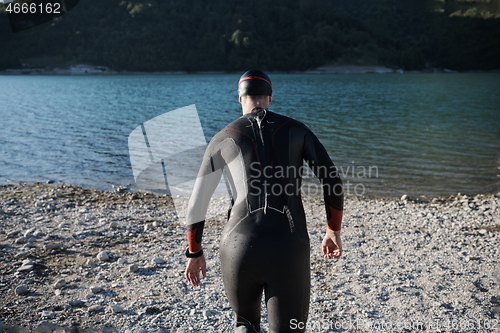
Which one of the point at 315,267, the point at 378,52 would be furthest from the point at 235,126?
the point at 378,52

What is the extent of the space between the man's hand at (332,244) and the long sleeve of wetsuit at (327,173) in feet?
0.47

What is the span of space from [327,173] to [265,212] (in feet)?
1.82

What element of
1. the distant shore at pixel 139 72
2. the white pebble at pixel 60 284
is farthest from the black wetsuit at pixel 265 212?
the distant shore at pixel 139 72

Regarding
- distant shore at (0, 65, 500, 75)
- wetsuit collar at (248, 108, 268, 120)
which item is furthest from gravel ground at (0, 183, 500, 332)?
distant shore at (0, 65, 500, 75)

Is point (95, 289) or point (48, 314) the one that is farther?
point (95, 289)

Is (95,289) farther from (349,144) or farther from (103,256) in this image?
(349,144)

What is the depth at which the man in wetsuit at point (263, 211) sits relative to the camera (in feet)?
9.04

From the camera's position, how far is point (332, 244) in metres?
3.22

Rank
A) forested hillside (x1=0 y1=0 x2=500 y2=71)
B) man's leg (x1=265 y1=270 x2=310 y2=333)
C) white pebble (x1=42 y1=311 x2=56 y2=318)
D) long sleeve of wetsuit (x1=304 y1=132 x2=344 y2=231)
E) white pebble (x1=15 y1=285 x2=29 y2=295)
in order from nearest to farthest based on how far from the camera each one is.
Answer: man's leg (x1=265 y1=270 x2=310 y2=333)
long sleeve of wetsuit (x1=304 y1=132 x2=344 y2=231)
white pebble (x1=42 y1=311 x2=56 y2=318)
white pebble (x1=15 y1=285 x2=29 y2=295)
forested hillside (x1=0 y1=0 x2=500 y2=71)

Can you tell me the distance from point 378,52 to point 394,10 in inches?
2394

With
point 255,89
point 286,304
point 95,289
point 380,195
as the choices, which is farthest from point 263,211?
point 380,195

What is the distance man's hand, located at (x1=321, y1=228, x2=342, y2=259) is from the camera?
3162mm

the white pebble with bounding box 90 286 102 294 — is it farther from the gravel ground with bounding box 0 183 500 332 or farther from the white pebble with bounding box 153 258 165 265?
the white pebble with bounding box 153 258 165 265

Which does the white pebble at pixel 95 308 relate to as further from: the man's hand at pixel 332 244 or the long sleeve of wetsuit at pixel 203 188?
the man's hand at pixel 332 244
